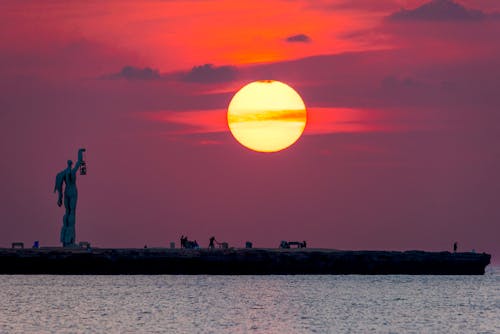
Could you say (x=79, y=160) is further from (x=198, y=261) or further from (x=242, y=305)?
(x=242, y=305)

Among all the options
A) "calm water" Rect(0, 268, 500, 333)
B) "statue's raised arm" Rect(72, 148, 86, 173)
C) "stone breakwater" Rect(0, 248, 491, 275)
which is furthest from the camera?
"stone breakwater" Rect(0, 248, 491, 275)

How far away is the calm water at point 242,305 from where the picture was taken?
8344cm

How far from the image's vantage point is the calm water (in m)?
83.4

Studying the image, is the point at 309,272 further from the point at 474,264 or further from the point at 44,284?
the point at 44,284

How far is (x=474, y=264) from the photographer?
157125 millimetres

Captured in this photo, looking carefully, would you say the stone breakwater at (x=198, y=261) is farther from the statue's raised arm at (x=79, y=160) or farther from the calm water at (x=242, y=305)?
the statue's raised arm at (x=79, y=160)

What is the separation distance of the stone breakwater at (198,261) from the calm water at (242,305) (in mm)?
1554

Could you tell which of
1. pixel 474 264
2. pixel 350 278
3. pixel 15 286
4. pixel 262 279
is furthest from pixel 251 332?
pixel 474 264

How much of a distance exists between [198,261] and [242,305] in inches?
1849

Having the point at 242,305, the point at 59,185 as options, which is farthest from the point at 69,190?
the point at 242,305

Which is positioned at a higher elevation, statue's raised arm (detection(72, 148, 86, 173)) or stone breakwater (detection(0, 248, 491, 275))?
statue's raised arm (detection(72, 148, 86, 173))

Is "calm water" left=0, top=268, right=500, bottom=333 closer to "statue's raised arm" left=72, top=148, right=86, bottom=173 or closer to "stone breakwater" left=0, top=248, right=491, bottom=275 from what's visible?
"stone breakwater" left=0, top=248, right=491, bottom=275


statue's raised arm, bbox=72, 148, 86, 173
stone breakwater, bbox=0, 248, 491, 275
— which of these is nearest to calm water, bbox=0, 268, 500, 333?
stone breakwater, bbox=0, 248, 491, 275

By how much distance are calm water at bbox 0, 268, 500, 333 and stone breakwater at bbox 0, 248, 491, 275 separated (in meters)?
1.55
